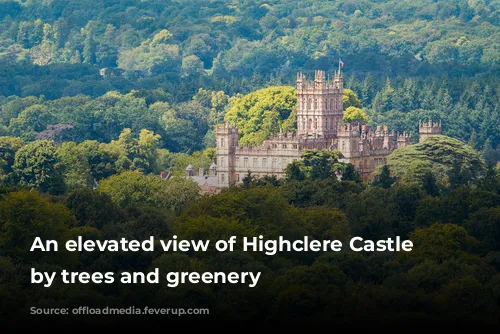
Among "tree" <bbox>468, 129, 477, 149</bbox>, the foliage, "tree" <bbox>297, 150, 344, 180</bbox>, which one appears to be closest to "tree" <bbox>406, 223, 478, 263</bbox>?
"tree" <bbox>297, 150, 344, 180</bbox>

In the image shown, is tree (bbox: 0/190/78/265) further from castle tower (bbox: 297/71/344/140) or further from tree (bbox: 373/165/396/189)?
castle tower (bbox: 297/71/344/140)

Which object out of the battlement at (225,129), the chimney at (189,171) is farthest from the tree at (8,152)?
the battlement at (225,129)

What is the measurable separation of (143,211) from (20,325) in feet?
79.3

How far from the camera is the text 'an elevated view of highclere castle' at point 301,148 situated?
150750 mm

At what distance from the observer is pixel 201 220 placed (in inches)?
4028

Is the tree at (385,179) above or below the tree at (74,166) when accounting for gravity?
above

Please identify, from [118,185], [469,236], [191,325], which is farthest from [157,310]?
[118,185]

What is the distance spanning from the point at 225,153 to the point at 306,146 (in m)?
5.01

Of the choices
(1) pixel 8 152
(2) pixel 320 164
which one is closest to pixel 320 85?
(1) pixel 8 152

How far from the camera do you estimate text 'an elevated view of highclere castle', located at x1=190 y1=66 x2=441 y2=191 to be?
15075 cm

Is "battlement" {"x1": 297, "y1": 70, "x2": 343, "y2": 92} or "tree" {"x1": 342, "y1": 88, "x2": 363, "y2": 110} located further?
"tree" {"x1": 342, "y1": 88, "x2": 363, "y2": 110}

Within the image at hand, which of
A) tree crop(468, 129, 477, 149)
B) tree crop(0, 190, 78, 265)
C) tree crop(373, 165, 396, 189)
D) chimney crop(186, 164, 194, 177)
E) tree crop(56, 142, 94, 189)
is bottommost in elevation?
tree crop(468, 129, 477, 149)

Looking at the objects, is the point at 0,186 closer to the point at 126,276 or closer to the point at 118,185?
the point at 118,185

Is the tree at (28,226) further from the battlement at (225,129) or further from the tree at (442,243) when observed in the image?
the battlement at (225,129)
